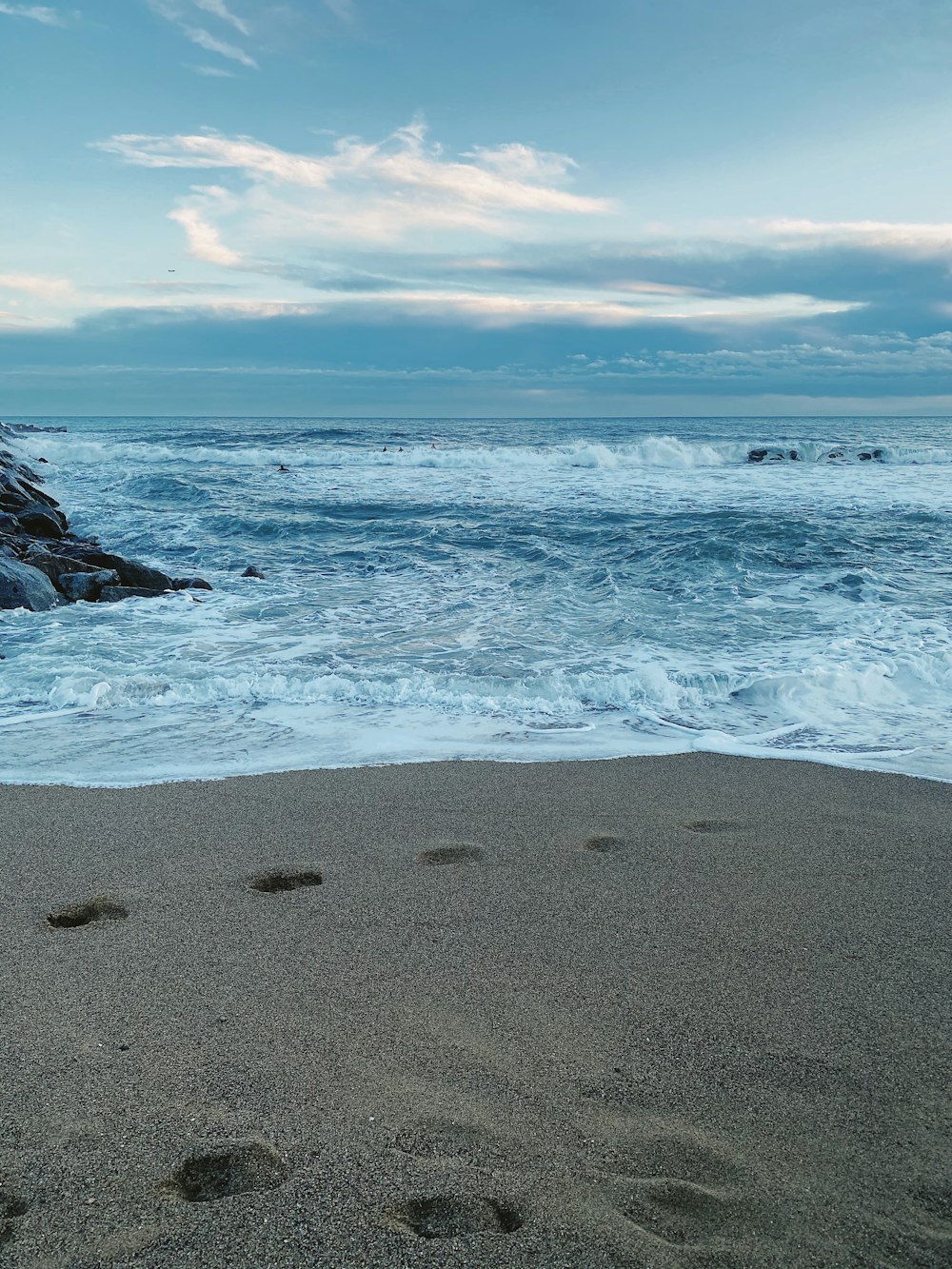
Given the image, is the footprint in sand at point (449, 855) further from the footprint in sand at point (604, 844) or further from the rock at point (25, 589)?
the rock at point (25, 589)

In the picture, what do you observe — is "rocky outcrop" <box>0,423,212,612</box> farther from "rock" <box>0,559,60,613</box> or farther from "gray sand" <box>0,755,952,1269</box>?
"gray sand" <box>0,755,952,1269</box>

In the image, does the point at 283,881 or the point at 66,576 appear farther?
the point at 66,576

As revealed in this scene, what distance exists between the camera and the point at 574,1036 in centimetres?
234

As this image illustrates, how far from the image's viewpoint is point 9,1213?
5.63 ft

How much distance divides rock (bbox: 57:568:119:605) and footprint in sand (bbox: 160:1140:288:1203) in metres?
8.30

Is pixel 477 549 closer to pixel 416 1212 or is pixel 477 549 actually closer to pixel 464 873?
pixel 464 873

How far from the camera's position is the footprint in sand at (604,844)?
358cm

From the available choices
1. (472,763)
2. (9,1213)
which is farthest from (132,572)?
(9,1213)

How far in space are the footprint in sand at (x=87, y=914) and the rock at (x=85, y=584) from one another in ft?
22.6

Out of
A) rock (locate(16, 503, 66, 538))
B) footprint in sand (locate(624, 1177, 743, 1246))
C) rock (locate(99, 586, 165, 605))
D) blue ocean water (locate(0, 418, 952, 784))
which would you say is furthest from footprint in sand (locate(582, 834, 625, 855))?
rock (locate(16, 503, 66, 538))

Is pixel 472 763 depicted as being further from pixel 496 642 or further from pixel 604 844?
pixel 496 642

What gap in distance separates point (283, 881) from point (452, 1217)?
5.61 ft

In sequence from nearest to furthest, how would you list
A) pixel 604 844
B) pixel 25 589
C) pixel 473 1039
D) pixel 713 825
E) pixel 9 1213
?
pixel 9 1213
pixel 473 1039
pixel 604 844
pixel 713 825
pixel 25 589

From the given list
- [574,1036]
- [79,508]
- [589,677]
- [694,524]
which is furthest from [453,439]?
[574,1036]
